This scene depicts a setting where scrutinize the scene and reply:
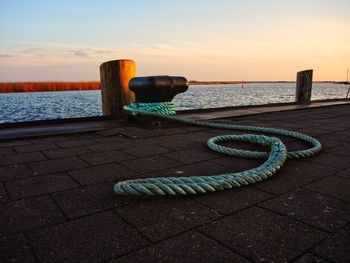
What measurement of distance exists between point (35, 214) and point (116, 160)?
46.1 inches

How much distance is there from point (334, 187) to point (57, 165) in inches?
92.4

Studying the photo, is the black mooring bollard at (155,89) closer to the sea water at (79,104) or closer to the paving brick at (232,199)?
the paving brick at (232,199)

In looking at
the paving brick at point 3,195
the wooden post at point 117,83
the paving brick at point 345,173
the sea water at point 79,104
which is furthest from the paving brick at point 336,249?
the sea water at point 79,104

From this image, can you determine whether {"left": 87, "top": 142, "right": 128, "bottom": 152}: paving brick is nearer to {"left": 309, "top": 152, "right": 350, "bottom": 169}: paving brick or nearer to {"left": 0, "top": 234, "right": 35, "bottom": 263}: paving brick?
{"left": 0, "top": 234, "right": 35, "bottom": 263}: paving brick

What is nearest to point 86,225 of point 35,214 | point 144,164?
point 35,214

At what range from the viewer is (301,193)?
2.00 metres

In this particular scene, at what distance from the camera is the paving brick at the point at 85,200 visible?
1.76 m

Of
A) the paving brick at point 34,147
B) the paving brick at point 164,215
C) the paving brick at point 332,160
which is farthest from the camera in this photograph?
the paving brick at point 34,147

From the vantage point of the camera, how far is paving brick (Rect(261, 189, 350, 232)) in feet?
5.27

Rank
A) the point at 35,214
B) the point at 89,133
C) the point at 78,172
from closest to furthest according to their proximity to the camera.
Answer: the point at 35,214 < the point at 78,172 < the point at 89,133

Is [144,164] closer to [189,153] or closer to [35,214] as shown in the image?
[189,153]

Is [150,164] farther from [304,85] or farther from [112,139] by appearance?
[304,85]

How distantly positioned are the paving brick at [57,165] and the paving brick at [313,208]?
173 centimetres

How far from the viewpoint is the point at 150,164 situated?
2.70 m
